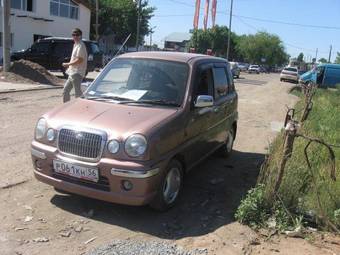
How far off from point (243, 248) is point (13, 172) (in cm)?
347

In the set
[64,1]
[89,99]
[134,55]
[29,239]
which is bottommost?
[29,239]

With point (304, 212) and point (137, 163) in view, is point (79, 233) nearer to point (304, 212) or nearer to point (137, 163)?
point (137, 163)

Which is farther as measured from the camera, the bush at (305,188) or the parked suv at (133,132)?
the bush at (305,188)

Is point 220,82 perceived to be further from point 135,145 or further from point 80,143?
point 80,143

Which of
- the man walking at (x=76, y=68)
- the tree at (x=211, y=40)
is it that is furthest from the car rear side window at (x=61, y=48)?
the tree at (x=211, y=40)

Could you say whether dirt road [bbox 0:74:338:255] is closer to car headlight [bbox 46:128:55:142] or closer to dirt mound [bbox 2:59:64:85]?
car headlight [bbox 46:128:55:142]

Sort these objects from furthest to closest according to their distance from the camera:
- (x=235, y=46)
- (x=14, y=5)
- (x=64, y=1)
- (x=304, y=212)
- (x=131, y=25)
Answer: (x=235, y=46) < (x=131, y=25) < (x=64, y=1) < (x=14, y=5) < (x=304, y=212)

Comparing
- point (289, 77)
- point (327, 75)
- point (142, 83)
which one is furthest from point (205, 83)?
point (289, 77)

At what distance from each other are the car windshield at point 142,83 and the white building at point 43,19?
3326 centimetres

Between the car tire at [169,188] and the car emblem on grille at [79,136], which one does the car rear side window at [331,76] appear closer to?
the car tire at [169,188]

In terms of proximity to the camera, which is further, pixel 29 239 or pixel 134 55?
pixel 134 55

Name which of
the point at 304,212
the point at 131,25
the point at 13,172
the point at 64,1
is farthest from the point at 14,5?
the point at 304,212

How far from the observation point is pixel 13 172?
21.3 ft

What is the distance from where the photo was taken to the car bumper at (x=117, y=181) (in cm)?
474
